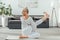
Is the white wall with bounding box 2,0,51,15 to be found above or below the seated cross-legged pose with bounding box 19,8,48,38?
above

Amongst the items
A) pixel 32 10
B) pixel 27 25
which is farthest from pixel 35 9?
pixel 27 25

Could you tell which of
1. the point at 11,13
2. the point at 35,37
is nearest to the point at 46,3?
the point at 11,13

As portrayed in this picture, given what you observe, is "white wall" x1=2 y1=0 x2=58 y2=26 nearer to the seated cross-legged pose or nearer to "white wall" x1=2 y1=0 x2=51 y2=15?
"white wall" x1=2 y1=0 x2=51 y2=15

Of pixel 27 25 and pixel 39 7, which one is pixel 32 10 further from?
A: pixel 27 25

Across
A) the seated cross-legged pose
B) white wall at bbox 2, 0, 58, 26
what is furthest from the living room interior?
the seated cross-legged pose

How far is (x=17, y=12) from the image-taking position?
931 cm

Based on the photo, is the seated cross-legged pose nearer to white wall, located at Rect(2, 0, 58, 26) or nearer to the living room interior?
the living room interior

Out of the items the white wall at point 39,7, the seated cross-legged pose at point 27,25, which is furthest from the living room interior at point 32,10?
the seated cross-legged pose at point 27,25

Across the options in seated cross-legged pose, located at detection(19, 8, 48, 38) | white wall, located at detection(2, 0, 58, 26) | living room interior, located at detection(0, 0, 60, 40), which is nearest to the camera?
seated cross-legged pose, located at detection(19, 8, 48, 38)

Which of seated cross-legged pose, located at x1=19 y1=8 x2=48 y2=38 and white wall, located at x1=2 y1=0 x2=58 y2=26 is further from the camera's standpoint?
white wall, located at x1=2 y1=0 x2=58 y2=26

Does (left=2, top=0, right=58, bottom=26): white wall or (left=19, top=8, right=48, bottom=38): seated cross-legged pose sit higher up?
(left=2, top=0, right=58, bottom=26): white wall

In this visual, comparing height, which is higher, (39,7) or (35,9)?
(39,7)

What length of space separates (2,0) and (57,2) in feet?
9.37

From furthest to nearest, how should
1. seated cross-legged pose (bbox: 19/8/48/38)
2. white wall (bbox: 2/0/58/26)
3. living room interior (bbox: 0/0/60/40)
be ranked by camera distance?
white wall (bbox: 2/0/58/26)
living room interior (bbox: 0/0/60/40)
seated cross-legged pose (bbox: 19/8/48/38)
